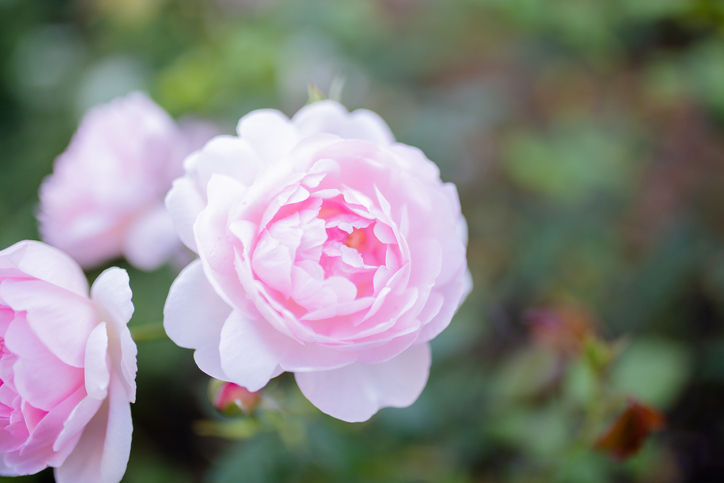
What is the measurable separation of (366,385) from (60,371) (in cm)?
35

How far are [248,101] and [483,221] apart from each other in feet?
2.75

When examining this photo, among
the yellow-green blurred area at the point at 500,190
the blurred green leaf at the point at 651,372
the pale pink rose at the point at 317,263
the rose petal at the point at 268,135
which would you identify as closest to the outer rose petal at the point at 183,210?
the pale pink rose at the point at 317,263

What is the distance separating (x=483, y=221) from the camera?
1.72 m

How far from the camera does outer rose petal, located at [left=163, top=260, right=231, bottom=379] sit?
56 cm

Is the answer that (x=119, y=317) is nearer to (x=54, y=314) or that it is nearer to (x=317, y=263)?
(x=54, y=314)

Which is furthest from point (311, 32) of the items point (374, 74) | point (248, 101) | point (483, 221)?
point (483, 221)

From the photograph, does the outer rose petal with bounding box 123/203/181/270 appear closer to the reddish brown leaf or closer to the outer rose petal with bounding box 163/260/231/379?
the outer rose petal with bounding box 163/260/231/379

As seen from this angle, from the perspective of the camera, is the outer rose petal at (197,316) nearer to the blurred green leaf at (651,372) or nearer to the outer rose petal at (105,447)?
the outer rose petal at (105,447)

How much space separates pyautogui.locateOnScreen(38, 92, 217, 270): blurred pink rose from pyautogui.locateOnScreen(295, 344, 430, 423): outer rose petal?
1.61ft

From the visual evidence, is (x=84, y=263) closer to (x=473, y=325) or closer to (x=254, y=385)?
(x=254, y=385)

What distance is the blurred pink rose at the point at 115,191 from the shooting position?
960 mm

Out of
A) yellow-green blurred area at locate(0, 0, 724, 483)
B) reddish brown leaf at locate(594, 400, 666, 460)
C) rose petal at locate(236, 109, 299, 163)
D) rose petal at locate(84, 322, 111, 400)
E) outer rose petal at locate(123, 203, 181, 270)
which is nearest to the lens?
rose petal at locate(84, 322, 111, 400)

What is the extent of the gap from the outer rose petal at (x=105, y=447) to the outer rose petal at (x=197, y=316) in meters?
0.10

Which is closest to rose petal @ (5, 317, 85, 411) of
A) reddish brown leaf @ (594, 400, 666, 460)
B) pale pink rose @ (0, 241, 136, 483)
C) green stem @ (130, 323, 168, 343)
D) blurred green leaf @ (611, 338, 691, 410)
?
pale pink rose @ (0, 241, 136, 483)
